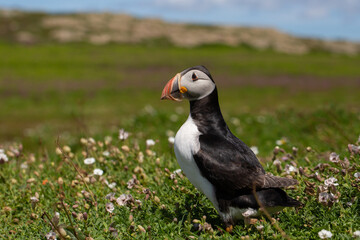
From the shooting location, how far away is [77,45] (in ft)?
183

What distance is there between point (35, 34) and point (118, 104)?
152 feet

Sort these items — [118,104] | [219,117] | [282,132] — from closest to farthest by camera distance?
[219,117]
[282,132]
[118,104]

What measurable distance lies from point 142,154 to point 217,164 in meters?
2.25

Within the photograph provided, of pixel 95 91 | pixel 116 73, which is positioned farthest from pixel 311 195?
pixel 116 73

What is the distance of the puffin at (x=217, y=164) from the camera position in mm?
3875

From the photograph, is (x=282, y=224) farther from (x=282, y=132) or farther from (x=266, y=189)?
(x=282, y=132)

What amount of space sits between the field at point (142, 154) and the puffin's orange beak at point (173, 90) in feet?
3.48

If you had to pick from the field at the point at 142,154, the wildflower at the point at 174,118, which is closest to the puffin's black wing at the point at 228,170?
the field at the point at 142,154

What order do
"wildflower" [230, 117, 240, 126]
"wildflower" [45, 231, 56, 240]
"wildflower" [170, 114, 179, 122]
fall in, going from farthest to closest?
1. "wildflower" [170, 114, 179, 122]
2. "wildflower" [230, 117, 240, 126]
3. "wildflower" [45, 231, 56, 240]

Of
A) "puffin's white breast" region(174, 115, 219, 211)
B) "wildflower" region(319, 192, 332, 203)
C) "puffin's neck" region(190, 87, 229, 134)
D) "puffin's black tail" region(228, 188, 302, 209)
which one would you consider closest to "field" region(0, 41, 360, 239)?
"wildflower" region(319, 192, 332, 203)

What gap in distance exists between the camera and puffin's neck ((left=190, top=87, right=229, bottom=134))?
4156 mm

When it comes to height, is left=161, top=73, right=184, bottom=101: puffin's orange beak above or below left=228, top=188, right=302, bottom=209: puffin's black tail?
above

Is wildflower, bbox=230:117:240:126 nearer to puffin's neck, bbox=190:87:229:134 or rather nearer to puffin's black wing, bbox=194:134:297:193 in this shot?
puffin's neck, bbox=190:87:229:134

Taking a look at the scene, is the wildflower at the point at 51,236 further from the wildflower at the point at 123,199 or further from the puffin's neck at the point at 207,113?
the puffin's neck at the point at 207,113
